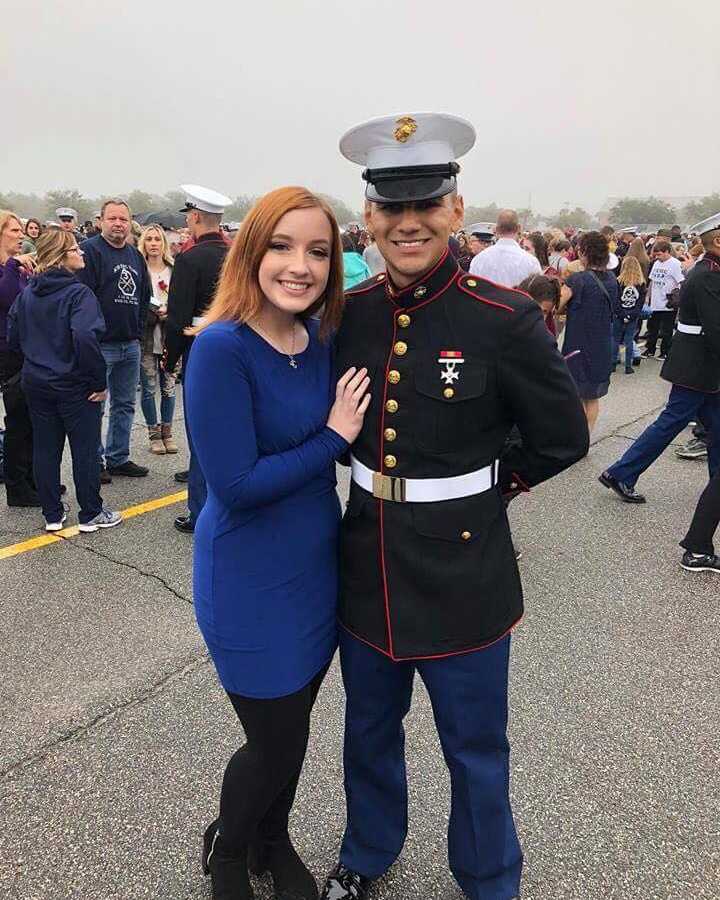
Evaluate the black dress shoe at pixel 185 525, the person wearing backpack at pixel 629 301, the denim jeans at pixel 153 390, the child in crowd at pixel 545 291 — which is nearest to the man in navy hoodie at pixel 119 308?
the denim jeans at pixel 153 390

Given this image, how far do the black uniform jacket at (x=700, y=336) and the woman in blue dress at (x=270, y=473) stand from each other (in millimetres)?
3130

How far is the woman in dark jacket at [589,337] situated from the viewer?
15.9 ft

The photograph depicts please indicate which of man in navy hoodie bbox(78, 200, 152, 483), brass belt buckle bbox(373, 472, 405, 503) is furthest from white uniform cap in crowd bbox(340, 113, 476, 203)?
man in navy hoodie bbox(78, 200, 152, 483)

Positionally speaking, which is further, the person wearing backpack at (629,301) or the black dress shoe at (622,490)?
the person wearing backpack at (629,301)

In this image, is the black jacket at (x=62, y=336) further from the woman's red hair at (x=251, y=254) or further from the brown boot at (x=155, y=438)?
the woman's red hair at (x=251, y=254)

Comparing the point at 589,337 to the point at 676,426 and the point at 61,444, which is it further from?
the point at 61,444

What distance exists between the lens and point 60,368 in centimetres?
386

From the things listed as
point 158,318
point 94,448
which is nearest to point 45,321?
point 94,448

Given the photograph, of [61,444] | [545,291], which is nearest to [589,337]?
[545,291]

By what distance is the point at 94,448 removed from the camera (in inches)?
159

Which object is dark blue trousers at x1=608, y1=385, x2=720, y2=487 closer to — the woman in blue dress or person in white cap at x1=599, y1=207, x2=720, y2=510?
person in white cap at x1=599, y1=207, x2=720, y2=510

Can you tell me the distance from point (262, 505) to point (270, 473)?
0.09m

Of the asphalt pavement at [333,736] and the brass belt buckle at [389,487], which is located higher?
the brass belt buckle at [389,487]

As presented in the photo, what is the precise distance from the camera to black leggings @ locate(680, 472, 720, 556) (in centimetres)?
357
